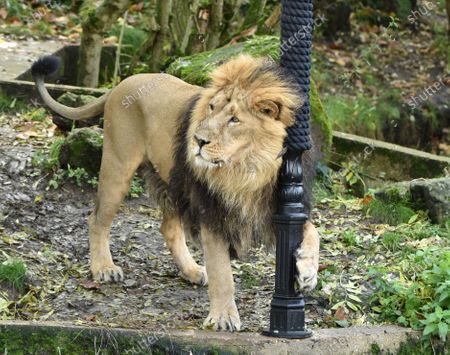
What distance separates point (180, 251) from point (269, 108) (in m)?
1.75

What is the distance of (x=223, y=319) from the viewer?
493 centimetres

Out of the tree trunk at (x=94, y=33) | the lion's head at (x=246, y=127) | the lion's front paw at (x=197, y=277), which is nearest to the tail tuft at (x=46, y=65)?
the lion's front paw at (x=197, y=277)

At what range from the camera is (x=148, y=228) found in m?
6.89

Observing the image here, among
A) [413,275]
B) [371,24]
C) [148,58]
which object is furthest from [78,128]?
[371,24]

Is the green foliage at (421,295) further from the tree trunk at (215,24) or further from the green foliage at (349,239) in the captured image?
the tree trunk at (215,24)

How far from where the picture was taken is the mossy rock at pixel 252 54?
7.62 meters

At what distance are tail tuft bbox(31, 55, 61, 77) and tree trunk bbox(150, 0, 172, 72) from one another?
2.67 metres

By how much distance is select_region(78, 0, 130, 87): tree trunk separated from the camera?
912cm

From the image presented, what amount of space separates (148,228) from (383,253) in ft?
5.39

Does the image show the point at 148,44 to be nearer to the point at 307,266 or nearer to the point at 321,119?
the point at 321,119

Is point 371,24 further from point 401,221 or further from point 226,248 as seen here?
point 226,248

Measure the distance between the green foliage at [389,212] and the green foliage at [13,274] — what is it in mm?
2644

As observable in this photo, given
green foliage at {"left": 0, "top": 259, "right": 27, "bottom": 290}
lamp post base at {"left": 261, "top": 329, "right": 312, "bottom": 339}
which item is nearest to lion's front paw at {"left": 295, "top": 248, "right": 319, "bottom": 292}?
lamp post base at {"left": 261, "top": 329, "right": 312, "bottom": 339}

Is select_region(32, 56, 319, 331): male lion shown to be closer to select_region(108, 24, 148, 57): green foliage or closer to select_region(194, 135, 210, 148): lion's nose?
select_region(194, 135, 210, 148): lion's nose
